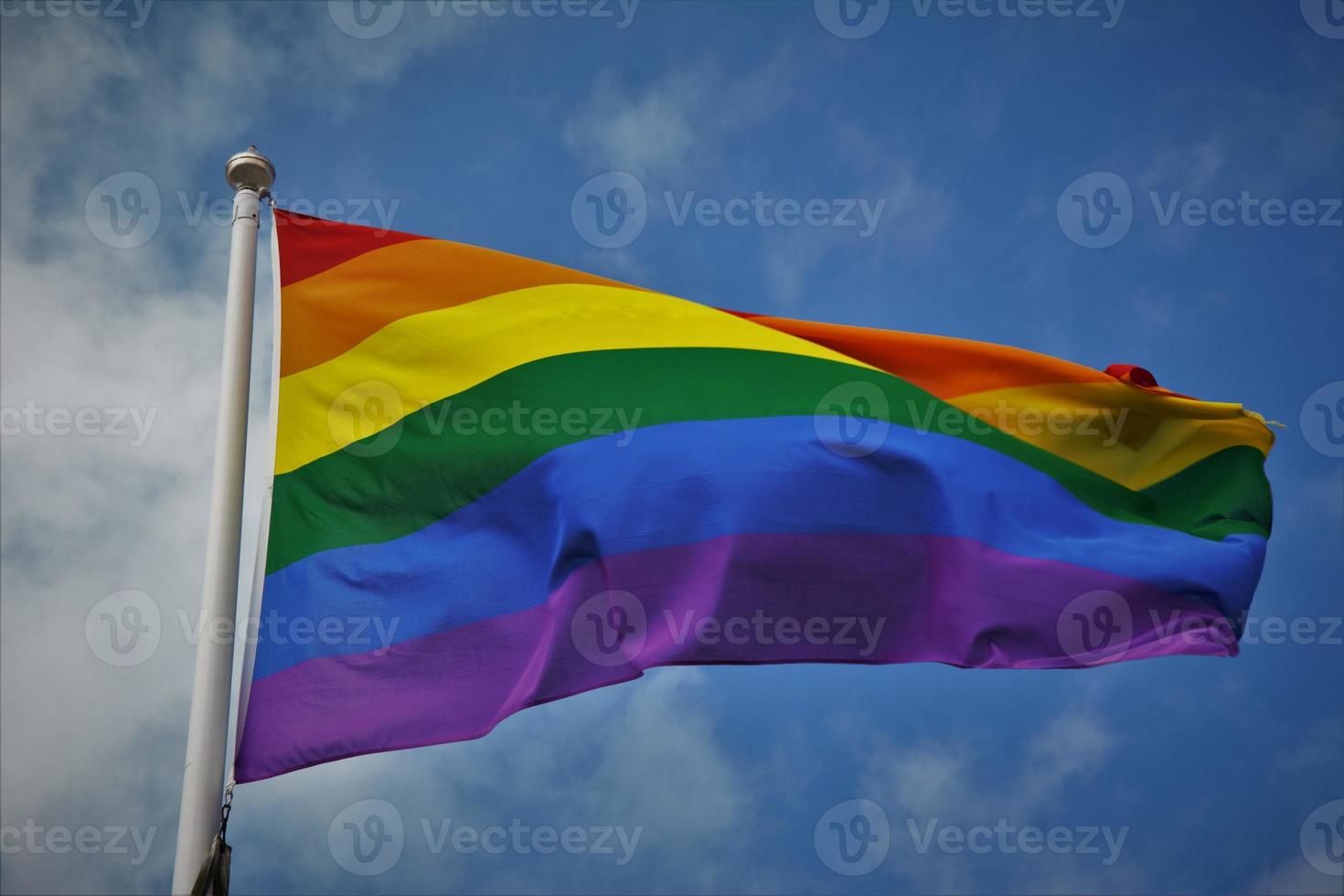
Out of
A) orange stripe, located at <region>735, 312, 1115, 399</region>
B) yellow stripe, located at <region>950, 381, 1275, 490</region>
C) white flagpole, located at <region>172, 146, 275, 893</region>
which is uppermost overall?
orange stripe, located at <region>735, 312, 1115, 399</region>

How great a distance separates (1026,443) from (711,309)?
2373 mm

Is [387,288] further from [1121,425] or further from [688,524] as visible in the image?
[1121,425]

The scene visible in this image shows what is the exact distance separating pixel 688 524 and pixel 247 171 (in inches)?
142

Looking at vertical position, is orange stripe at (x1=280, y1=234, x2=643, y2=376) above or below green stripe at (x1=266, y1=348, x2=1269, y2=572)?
above

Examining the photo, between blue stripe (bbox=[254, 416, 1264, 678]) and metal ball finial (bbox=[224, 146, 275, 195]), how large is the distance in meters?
2.52

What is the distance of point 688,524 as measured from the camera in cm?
854

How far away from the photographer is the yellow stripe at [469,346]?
28.6ft

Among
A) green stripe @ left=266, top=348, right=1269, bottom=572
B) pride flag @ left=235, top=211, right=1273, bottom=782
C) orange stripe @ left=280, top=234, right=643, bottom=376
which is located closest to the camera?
pride flag @ left=235, top=211, right=1273, bottom=782

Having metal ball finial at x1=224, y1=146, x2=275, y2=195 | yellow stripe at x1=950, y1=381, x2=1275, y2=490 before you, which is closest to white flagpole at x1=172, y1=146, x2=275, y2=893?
metal ball finial at x1=224, y1=146, x2=275, y2=195

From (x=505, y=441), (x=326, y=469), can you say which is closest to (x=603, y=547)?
(x=505, y=441)

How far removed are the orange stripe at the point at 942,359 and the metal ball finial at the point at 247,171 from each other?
3.40 m

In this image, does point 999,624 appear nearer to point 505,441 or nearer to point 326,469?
point 505,441

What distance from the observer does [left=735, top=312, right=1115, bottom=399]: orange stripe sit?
9969 mm

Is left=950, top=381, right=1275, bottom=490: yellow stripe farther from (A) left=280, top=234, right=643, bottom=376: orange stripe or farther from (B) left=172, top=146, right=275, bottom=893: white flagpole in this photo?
(B) left=172, top=146, right=275, bottom=893: white flagpole
